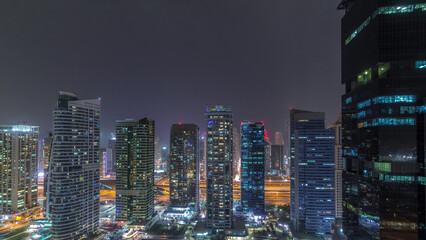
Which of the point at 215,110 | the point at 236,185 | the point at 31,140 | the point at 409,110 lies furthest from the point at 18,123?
the point at 409,110

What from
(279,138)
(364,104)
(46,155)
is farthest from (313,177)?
Result: (279,138)

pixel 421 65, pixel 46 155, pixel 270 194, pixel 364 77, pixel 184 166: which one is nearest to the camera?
pixel 421 65

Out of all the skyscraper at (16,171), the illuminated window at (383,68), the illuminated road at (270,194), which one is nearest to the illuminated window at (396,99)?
the illuminated window at (383,68)

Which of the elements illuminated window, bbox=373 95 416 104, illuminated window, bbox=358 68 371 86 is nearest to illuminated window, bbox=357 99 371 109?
illuminated window, bbox=373 95 416 104

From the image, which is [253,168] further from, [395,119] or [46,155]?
[46,155]

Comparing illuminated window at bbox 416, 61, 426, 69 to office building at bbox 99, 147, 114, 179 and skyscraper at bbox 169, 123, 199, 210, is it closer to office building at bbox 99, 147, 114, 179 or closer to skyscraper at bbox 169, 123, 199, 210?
skyscraper at bbox 169, 123, 199, 210

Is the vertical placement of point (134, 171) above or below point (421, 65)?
below

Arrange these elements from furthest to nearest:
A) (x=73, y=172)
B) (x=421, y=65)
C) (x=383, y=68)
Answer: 1. (x=73, y=172)
2. (x=383, y=68)
3. (x=421, y=65)
